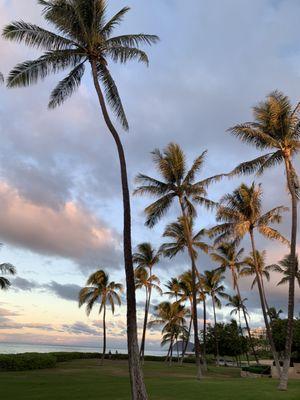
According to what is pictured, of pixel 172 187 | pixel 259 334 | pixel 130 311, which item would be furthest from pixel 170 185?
pixel 259 334

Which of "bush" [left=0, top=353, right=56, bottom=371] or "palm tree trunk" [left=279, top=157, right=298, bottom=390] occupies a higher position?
"palm tree trunk" [left=279, top=157, right=298, bottom=390]

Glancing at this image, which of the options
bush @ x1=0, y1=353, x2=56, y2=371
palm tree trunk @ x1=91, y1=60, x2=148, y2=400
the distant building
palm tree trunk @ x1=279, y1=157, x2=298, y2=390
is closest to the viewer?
palm tree trunk @ x1=91, y1=60, x2=148, y2=400

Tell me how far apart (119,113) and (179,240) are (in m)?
24.3

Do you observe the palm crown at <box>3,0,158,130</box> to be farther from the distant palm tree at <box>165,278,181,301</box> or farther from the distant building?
the distant building

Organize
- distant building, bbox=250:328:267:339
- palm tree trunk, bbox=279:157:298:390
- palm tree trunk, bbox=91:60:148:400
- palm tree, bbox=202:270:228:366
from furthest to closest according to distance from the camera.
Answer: distant building, bbox=250:328:267:339
palm tree, bbox=202:270:228:366
palm tree trunk, bbox=279:157:298:390
palm tree trunk, bbox=91:60:148:400

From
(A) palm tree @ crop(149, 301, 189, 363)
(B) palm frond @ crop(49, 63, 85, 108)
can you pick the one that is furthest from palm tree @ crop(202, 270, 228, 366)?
(B) palm frond @ crop(49, 63, 85, 108)

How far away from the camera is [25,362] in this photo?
41.3 m

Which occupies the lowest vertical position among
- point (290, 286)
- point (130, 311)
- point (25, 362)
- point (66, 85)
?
point (25, 362)

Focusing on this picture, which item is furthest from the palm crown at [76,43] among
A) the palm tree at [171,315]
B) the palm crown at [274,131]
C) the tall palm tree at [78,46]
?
the palm tree at [171,315]

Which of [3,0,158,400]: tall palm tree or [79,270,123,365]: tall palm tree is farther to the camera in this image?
[79,270,123,365]: tall palm tree

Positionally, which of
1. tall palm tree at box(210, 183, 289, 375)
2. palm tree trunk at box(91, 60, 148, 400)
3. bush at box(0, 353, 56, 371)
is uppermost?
tall palm tree at box(210, 183, 289, 375)

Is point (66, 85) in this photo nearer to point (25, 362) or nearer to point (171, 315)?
point (25, 362)

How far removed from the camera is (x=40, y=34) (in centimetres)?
1895

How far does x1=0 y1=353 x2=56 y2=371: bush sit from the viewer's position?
3981 cm
